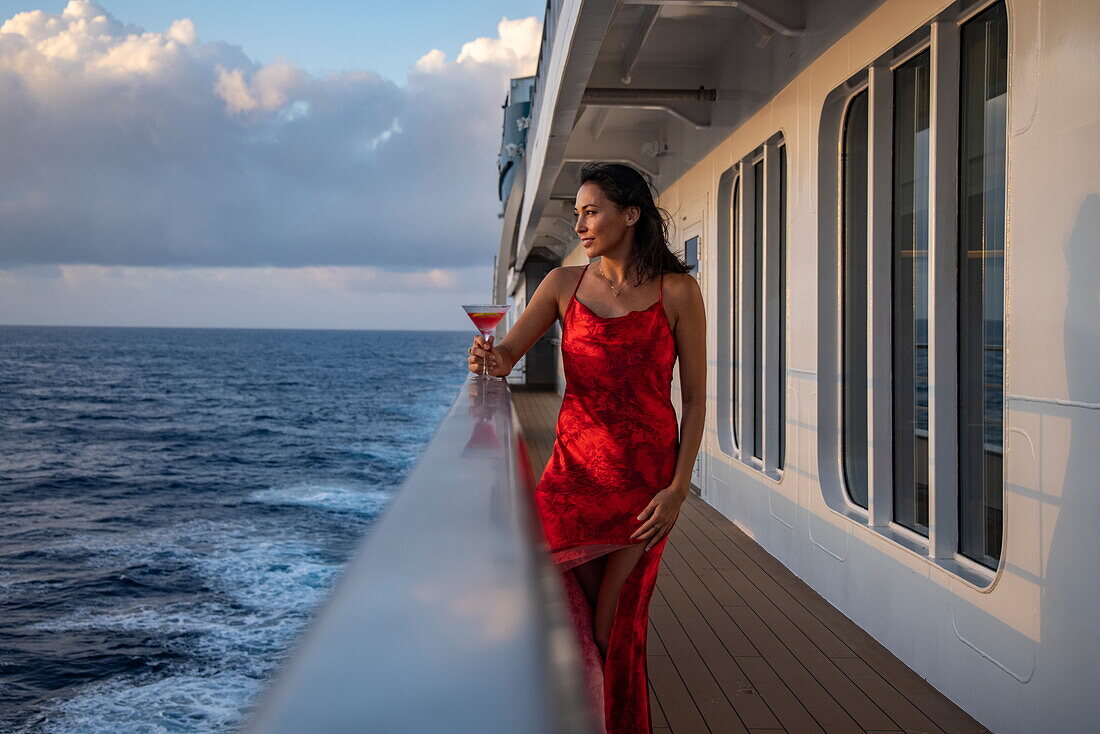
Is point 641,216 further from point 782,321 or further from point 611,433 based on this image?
point 782,321

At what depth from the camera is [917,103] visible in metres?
2.87

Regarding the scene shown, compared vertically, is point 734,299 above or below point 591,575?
above

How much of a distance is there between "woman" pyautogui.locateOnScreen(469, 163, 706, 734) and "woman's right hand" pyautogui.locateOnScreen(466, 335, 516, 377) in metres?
0.15

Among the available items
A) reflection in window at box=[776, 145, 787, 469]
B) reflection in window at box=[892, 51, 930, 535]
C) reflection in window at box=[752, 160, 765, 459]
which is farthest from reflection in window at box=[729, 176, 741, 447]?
reflection in window at box=[892, 51, 930, 535]

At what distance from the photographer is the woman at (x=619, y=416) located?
1.82 meters

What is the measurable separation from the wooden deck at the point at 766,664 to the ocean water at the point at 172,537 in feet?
3.65

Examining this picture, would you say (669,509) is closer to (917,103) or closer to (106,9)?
(917,103)

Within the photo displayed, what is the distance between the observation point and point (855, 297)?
346 cm

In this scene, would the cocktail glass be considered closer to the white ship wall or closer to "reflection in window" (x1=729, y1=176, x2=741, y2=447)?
the white ship wall

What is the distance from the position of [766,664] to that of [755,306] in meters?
2.39

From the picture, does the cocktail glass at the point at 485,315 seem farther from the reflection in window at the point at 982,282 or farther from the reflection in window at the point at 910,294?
the reflection in window at the point at 910,294

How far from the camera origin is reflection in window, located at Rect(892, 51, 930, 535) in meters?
2.87

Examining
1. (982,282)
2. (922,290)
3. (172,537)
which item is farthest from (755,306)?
(172,537)

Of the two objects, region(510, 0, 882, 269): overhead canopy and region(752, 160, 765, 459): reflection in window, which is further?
region(752, 160, 765, 459): reflection in window
